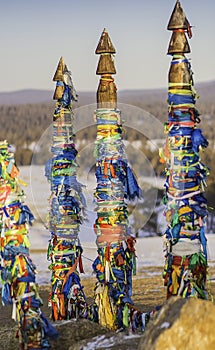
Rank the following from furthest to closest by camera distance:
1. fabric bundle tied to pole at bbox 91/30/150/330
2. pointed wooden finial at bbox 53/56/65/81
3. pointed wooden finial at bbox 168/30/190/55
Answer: pointed wooden finial at bbox 53/56/65/81
fabric bundle tied to pole at bbox 91/30/150/330
pointed wooden finial at bbox 168/30/190/55

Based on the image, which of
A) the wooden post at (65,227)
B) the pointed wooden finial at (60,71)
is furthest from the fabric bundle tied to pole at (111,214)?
A: the pointed wooden finial at (60,71)

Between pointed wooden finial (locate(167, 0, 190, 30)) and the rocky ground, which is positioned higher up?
pointed wooden finial (locate(167, 0, 190, 30))

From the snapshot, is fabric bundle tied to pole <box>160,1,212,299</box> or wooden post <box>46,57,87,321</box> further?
wooden post <box>46,57,87,321</box>

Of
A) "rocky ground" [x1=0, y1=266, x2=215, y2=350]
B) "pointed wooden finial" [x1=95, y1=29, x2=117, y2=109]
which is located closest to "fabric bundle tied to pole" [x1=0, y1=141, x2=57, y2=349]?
"rocky ground" [x1=0, y1=266, x2=215, y2=350]

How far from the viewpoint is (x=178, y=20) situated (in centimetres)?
960

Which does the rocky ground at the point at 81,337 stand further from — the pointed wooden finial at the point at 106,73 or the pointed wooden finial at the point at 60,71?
the pointed wooden finial at the point at 60,71

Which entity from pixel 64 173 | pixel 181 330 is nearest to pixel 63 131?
pixel 64 173

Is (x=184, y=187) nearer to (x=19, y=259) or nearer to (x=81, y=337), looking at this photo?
(x=19, y=259)

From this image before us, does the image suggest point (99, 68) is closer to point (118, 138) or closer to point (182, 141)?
point (118, 138)

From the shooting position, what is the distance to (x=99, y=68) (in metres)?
11.1

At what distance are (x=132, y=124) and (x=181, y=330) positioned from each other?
14.0 ft

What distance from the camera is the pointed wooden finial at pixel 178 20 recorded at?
377 inches

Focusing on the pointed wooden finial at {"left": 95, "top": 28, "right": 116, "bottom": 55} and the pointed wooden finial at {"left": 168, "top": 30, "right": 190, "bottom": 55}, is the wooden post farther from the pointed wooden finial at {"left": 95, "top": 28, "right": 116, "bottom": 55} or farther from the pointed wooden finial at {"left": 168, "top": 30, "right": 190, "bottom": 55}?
the pointed wooden finial at {"left": 168, "top": 30, "right": 190, "bottom": 55}

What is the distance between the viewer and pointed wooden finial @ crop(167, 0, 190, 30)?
958cm
